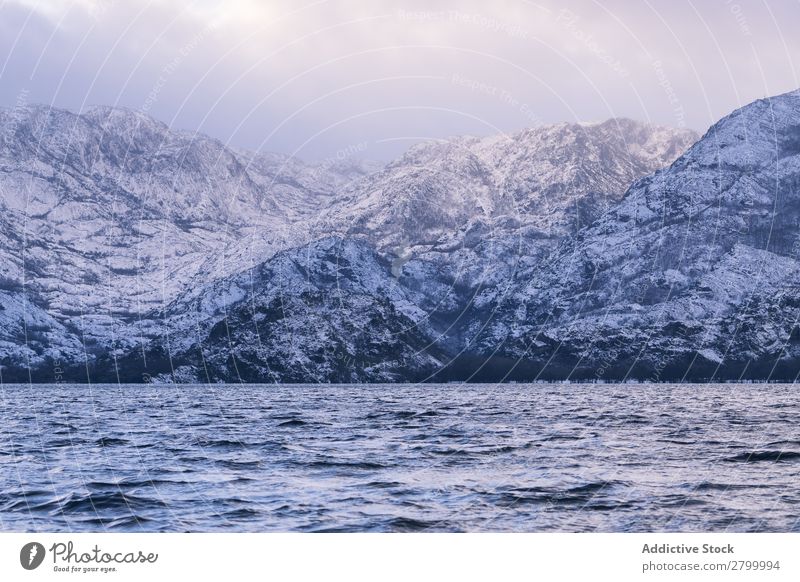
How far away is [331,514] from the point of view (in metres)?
44.4

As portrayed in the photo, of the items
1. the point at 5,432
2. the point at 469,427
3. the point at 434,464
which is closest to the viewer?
the point at 434,464

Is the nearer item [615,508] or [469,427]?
[615,508]

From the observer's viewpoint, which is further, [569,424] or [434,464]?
[569,424]

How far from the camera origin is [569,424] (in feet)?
376

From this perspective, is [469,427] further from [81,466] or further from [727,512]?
[727,512]

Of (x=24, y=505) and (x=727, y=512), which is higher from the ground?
(x=24, y=505)

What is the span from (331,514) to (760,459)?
36.0m
